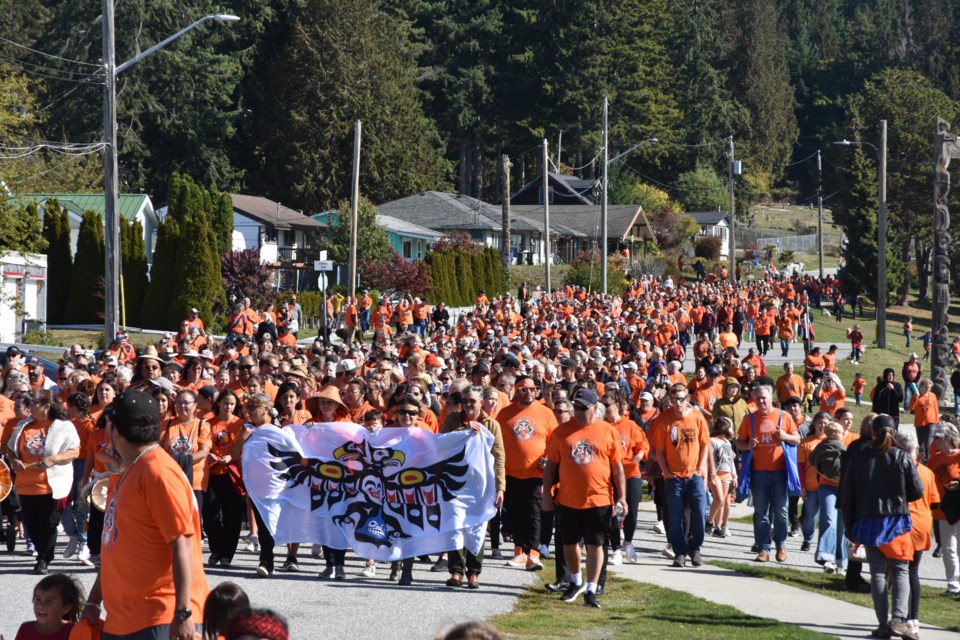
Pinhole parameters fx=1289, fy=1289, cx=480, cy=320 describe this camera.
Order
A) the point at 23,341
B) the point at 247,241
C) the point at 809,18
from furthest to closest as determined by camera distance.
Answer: the point at 809,18 → the point at 247,241 → the point at 23,341

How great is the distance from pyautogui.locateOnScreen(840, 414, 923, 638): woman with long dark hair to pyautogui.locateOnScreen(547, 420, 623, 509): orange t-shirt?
6.12 ft

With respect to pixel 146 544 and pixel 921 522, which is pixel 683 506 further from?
pixel 146 544

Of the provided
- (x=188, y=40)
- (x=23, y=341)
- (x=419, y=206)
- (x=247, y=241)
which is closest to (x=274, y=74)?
(x=188, y=40)

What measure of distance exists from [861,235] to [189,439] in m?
66.6

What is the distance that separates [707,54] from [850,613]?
116 meters

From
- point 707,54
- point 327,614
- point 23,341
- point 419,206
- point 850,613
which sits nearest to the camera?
point 327,614

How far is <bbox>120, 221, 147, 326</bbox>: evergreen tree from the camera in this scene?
3884 cm

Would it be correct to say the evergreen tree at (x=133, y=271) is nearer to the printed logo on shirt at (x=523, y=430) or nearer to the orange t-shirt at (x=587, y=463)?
the printed logo on shirt at (x=523, y=430)

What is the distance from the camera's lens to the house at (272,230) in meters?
64.4

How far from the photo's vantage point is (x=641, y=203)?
312 feet

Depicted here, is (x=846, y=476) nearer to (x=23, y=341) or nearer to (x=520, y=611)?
(x=520, y=611)

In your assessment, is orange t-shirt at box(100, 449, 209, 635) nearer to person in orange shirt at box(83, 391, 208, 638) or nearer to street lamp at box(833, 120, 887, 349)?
person in orange shirt at box(83, 391, 208, 638)

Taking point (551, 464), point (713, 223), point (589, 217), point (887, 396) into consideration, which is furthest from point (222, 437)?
point (713, 223)

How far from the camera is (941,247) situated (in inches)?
939
